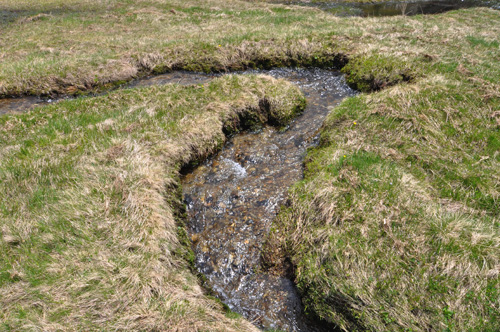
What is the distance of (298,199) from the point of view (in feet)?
27.4

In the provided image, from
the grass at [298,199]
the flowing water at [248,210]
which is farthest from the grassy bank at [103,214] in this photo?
the flowing water at [248,210]

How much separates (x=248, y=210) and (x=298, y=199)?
172cm

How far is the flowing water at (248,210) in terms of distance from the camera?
264 inches

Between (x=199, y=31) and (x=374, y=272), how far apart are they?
23.9m

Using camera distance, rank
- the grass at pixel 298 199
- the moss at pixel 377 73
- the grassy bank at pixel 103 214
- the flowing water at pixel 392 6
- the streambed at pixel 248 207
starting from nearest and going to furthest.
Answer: the grassy bank at pixel 103 214, the grass at pixel 298 199, the streambed at pixel 248 207, the moss at pixel 377 73, the flowing water at pixel 392 6

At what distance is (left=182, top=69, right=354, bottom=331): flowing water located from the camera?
6699 mm

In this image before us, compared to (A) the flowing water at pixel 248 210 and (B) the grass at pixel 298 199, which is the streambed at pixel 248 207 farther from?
(B) the grass at pixel 298 199

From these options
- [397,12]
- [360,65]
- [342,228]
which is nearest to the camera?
[342,228]

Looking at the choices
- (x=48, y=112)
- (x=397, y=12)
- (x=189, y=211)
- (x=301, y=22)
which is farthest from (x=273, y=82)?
(x=397, y=12)

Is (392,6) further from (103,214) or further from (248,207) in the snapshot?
(103,214)

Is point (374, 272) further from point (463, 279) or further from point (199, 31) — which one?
point (199, 31)

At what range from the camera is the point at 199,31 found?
23.9 meters

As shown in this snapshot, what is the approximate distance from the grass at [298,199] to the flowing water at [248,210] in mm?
636

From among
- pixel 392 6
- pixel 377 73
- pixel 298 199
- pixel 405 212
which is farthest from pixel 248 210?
pixel 392 6
